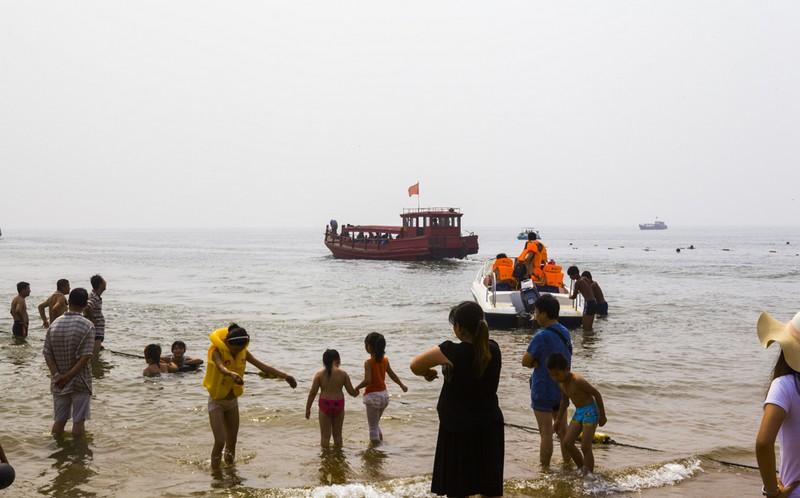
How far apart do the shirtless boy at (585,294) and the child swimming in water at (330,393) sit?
397 inches

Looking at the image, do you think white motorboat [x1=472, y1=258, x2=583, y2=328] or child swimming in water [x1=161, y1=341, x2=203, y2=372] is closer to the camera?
child swimming in water [x1=161, y1=341, x2=203, y2=372]

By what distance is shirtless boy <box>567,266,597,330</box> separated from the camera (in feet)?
53.6

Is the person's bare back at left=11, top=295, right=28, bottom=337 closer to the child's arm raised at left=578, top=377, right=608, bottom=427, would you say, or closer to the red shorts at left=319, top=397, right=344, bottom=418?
the red shorts at left=319, top=397, right=344, bottom=418

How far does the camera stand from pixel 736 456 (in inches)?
297

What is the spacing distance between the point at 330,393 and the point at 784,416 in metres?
4.78

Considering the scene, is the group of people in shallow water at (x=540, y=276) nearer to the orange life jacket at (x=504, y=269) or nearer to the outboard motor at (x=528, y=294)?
the orange life jacket at (x=504, y=269)

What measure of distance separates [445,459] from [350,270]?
43.6 m

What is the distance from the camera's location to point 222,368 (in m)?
6.05

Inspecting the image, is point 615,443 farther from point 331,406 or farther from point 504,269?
point 504,269

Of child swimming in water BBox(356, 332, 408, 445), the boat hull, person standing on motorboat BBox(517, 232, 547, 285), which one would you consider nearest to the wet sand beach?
child swimming in water BBox(356, 332, 408, 445)

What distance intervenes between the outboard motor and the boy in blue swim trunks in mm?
9758

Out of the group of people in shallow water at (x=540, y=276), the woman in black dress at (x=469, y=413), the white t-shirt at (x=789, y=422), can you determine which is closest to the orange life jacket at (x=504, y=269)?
the group of people in shallow water at (x=540, y=276)

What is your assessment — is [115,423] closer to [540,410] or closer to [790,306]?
[540,410]

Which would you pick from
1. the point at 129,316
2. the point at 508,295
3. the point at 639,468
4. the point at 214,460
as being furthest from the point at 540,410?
the point at 129,316
